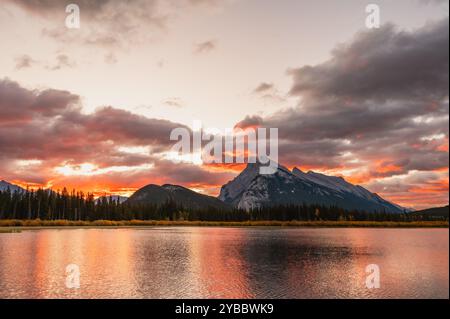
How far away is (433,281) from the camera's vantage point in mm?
48250

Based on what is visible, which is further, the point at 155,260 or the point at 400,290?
the point at 155,260

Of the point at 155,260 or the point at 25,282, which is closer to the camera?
the point at 25,282

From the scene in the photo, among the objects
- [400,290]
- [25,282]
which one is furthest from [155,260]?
[400,290]

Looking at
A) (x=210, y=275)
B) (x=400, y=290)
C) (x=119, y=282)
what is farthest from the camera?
(x=210, y=275)

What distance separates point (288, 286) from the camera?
44.8 meters
